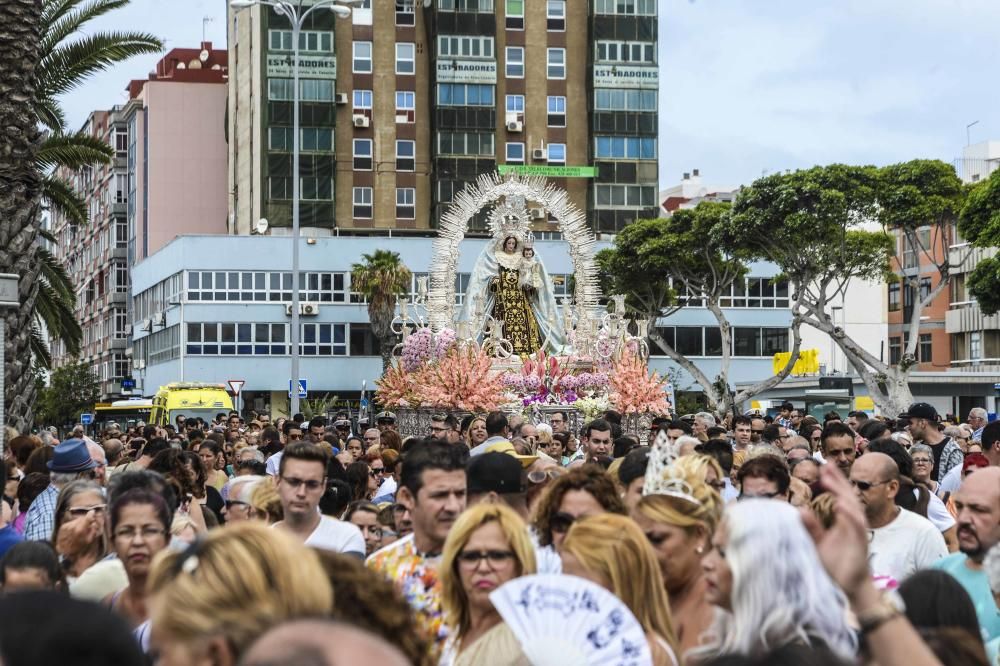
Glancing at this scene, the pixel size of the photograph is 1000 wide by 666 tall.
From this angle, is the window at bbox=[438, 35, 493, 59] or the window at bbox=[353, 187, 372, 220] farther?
the window at bbox=[353, 187, 372, 220]

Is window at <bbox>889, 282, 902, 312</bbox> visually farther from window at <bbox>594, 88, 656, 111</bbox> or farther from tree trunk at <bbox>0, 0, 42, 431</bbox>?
tree trunk at <bbox>0, 0, 42, 431</bbox>

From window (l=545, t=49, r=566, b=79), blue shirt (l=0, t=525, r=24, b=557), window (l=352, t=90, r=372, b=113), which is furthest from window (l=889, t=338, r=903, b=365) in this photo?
blue shirt (l=0, t=525, r=24, b=557)

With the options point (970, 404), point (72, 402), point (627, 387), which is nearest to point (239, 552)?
point (627, 387)

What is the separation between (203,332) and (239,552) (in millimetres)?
64800

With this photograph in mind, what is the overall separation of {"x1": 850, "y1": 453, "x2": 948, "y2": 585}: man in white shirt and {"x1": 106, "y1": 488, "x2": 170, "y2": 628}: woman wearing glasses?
3.21 meters

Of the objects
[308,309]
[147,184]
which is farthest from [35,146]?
[147,184]

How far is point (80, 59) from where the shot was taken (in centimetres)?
2620

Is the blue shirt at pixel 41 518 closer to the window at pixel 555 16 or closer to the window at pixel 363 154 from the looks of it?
the window at pixel 363 154

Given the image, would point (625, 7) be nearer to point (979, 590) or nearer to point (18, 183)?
point (18, 183)

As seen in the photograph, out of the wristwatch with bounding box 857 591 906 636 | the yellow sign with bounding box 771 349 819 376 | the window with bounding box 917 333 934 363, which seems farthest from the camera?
the window with bounding box 917 333 934 363

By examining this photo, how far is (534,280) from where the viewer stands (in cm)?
3506

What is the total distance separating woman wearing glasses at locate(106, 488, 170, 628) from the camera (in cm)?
650

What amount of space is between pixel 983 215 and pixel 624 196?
3291 centimetres

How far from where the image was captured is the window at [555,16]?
72.8 m
